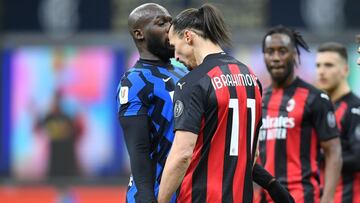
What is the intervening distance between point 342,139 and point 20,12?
26.6ft

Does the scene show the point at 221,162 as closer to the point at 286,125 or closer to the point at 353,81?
the point at 286,125

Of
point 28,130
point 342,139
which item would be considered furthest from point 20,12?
point 342,139

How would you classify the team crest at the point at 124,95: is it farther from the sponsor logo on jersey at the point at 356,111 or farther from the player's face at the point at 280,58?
the sponsor logo on jersey at the point at 356,111

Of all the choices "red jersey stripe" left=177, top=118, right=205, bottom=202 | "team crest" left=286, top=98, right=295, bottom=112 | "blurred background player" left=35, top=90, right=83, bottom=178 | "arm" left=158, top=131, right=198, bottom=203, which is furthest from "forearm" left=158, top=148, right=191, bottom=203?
"blurred background player" left=35, top=90, right=83, bottom=178

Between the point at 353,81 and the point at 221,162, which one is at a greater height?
the point at 221,162

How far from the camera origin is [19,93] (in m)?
14.3

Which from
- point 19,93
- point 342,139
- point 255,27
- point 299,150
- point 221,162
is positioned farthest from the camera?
point 19,93

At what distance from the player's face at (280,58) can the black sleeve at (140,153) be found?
1.72m

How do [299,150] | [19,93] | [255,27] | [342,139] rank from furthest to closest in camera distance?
[19,93]
[255,27]
[342,139]
[299,150]

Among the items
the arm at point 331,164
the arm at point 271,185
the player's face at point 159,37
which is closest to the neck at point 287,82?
the arm at point 331,164

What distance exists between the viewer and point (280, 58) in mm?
6488

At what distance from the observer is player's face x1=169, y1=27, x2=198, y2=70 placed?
4.89m

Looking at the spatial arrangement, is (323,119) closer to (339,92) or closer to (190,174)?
(339,92)

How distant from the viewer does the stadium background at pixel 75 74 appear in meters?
13.6
